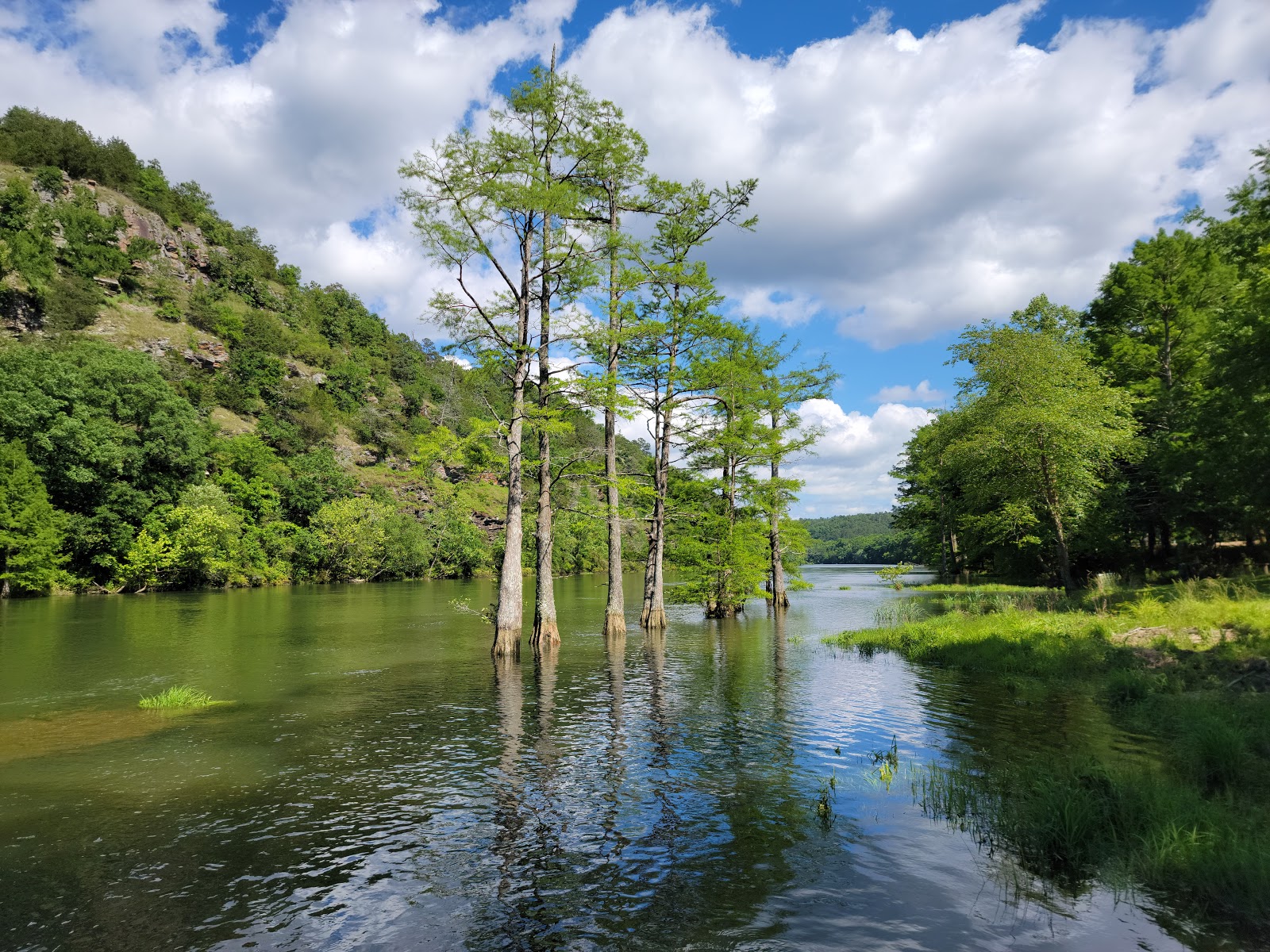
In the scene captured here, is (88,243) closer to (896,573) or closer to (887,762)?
(896,573)

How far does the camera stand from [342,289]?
176 m

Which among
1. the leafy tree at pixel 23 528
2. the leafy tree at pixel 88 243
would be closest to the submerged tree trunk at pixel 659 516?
the leafy tree at pixel 23 528

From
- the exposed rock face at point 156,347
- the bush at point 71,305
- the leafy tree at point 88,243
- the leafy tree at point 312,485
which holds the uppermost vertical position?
the leafy tree at point 88,243

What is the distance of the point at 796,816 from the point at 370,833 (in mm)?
5831

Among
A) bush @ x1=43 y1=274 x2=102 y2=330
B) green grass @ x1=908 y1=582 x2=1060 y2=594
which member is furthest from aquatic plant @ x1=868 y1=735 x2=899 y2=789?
bush @ x1=43 y1=274 x2=102 y2=330

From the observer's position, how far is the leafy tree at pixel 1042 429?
3183 centimetres

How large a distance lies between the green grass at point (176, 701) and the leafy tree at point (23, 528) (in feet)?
162

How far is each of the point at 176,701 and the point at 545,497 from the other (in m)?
13.0

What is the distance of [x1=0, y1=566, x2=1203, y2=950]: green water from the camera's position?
6012mm

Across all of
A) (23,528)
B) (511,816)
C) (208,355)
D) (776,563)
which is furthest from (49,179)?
(511,816)

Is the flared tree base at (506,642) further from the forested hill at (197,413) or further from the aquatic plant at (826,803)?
the aquatic plant at (826,803)

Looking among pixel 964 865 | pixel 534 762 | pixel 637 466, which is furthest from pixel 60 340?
pixel 964 865

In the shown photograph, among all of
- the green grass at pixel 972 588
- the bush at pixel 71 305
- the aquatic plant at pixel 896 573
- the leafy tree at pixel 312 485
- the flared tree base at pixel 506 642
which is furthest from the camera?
the leafy tree at pixel 312 485

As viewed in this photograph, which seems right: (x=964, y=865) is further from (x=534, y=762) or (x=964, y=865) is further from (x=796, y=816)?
(x=534, y=762)
